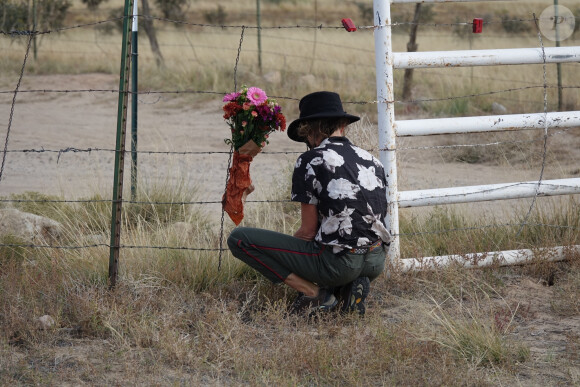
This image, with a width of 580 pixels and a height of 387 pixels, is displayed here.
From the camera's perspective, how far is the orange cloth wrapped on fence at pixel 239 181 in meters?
4.62

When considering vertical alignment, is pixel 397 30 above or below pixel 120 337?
above

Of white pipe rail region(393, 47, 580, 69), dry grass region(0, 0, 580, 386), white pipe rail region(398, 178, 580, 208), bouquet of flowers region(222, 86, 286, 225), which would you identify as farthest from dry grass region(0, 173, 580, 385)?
white pipe rail region(393, 47, 580, 69)

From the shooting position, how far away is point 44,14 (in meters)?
21.0

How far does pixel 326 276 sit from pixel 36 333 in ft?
5.16

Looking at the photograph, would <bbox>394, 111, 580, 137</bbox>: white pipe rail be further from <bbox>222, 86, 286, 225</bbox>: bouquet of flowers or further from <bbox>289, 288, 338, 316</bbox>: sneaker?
<bbox>289, 288, 338, 316</bbox>: sneaker

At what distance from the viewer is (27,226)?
5.81 metres

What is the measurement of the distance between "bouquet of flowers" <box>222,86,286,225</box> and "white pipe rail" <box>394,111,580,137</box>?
94 cm

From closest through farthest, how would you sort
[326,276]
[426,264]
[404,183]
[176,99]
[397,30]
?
[326,276]
[426,264]
[404,183]
[176,99]
[397,30]

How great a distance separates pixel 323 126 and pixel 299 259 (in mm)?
757

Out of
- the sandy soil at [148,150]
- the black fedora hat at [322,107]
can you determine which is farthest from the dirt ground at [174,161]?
the black fedora hat at [322,107]

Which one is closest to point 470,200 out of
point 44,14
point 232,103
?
point 232,103

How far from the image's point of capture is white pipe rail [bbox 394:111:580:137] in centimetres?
513

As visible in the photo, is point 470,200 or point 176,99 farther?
point 176,99

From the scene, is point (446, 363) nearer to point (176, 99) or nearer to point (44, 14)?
point (176, 99)
